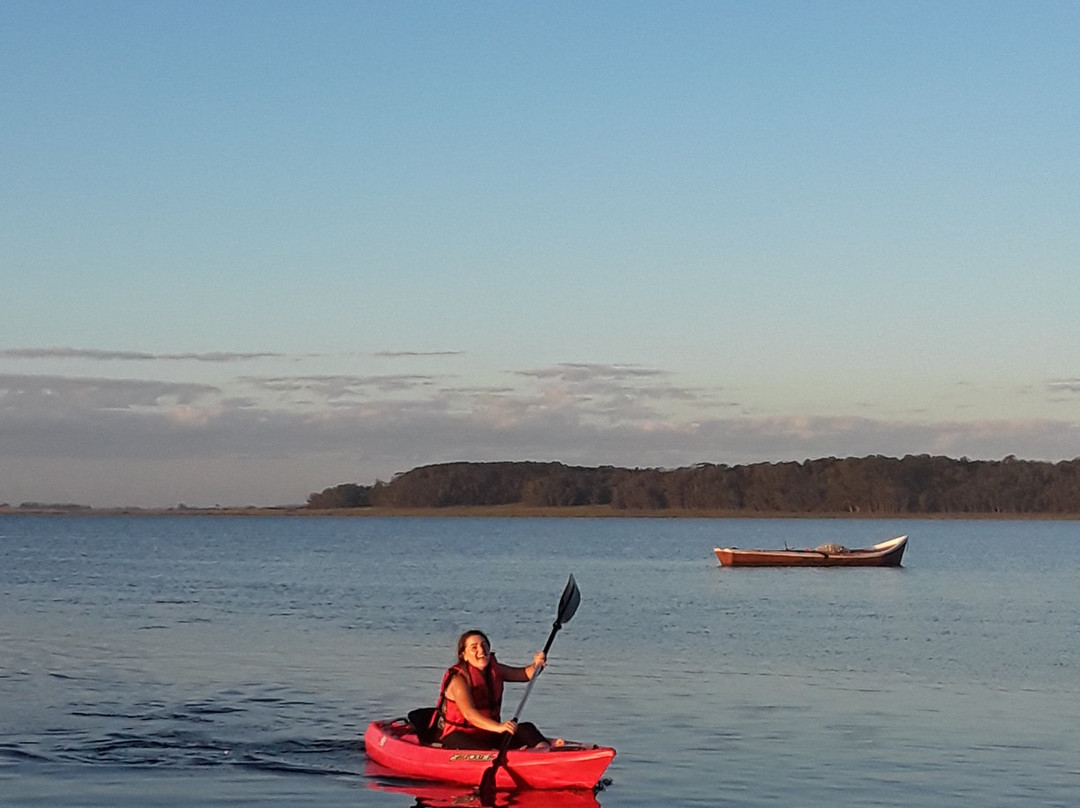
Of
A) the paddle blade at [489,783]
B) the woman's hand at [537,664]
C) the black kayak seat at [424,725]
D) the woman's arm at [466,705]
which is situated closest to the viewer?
the paddle blade at [489,783]

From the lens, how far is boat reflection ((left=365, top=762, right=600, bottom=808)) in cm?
1805

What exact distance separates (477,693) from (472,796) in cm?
118

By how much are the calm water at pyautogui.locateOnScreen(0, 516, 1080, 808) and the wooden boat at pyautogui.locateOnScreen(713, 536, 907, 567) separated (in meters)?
15.8

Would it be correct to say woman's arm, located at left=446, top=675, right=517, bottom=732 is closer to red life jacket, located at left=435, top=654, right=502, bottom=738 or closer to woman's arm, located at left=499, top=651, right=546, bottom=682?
red life jacket, located at left=435, top=654, right=502, bottom=738

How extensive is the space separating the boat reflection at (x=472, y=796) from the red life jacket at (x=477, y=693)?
2.27 ft

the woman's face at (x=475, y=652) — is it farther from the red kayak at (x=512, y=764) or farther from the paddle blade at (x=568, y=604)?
the paddle blade at (x=568, y=604)

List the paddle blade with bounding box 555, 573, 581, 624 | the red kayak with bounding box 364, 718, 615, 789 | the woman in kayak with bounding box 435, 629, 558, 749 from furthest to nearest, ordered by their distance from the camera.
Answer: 1. the paddle blade with bounding box 555, 573, 581, 624
2. the woman in kayak with bounding box 435, 629, 558, 749
3. the red kayak with bounding box 364, 718, 615, 789

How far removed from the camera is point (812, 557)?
81062 millimetres

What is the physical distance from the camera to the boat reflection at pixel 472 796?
1805 centimetres

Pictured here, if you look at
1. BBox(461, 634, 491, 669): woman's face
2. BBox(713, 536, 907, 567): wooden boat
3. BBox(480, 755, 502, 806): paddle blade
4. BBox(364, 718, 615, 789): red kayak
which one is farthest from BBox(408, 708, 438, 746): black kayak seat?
BBox(713, 536, 907, 567): wooden boat

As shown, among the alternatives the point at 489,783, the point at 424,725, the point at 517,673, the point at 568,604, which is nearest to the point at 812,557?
the point at 568,604

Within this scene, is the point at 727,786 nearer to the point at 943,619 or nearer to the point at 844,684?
the point at 844,684

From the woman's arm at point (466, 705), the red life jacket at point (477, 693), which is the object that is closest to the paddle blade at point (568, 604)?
the red life jacket at point (477, 693)

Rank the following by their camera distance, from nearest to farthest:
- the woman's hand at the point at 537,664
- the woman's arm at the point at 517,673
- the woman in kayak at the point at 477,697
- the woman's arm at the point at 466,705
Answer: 1. the woman's hand at the point at 537,664
2. the woman's arm at the point at 466,705
3. the woman in kayak at the point at 477,697
4. the woman's arm at the point at 517,673
